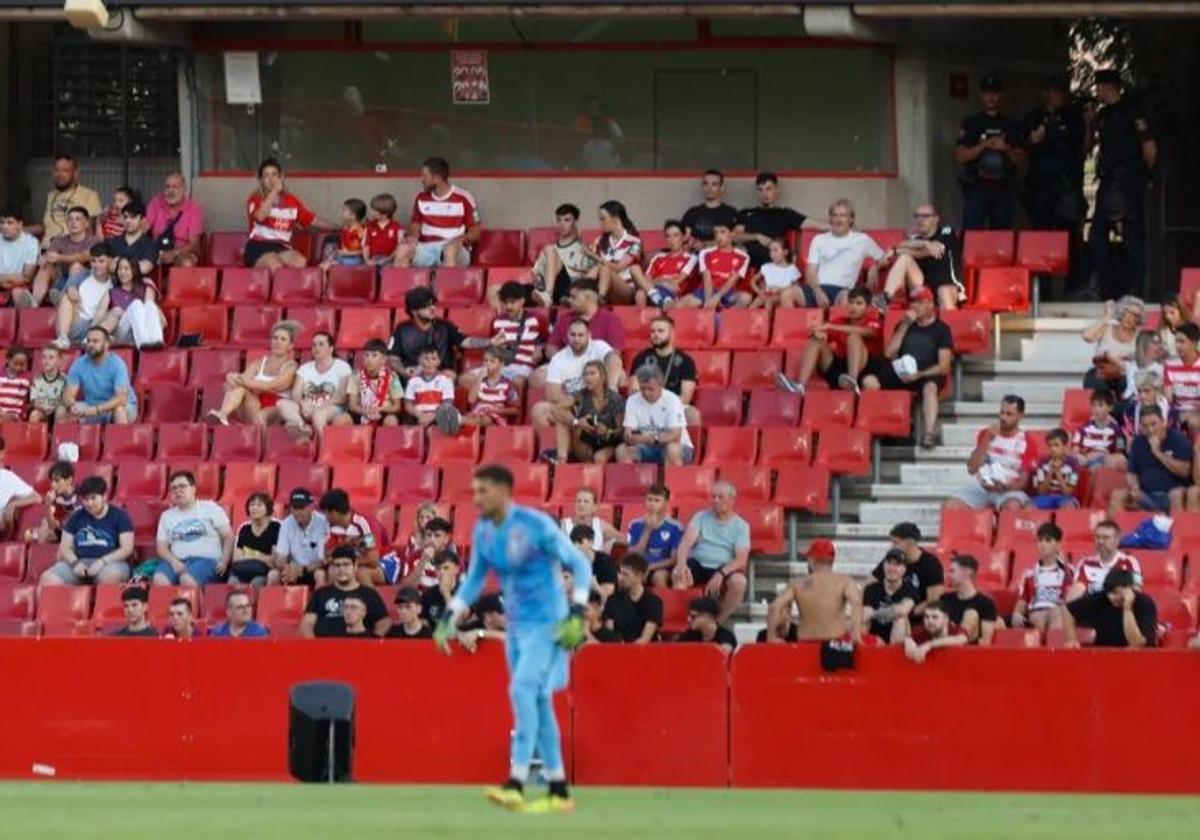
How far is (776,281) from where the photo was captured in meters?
25.9

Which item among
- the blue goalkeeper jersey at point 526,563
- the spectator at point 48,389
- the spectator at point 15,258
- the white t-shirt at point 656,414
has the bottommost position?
the blue goalkeeper jersey at point 526,563

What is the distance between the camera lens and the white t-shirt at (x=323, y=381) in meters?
25.1

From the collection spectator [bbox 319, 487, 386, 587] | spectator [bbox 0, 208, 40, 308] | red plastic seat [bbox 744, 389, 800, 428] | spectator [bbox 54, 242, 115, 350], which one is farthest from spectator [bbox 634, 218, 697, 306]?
spectator [bbox 0, 208, 40, 308]

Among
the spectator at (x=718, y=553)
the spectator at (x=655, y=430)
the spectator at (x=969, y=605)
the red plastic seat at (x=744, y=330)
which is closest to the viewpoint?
the spectator at (x=969, y=605)

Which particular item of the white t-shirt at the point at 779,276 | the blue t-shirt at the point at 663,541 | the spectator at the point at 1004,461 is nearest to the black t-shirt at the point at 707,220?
the white t-shirt at the point at 779,276

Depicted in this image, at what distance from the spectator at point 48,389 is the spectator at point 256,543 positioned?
296 centimetres

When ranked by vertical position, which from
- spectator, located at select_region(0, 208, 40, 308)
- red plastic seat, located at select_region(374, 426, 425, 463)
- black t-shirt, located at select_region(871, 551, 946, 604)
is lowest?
black t-shirt, located at select_region(871, 551, 946, 604)

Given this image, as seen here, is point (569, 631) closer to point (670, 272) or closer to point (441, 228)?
point (670, 272)

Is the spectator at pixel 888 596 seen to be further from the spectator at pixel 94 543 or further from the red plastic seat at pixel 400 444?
the spectator at pixel 94 543

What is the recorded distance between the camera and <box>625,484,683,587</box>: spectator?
22.3 meters

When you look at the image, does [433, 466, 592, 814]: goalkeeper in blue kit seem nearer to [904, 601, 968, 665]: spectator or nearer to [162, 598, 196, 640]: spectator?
[904, 601, 968, 665]: spectator

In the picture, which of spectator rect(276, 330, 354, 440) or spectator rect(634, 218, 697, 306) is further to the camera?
spectator rect(634, 218, 697, 306)

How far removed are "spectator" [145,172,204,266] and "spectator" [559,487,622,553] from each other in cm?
614

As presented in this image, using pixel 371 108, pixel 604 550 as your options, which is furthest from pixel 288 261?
pixel 604 550
